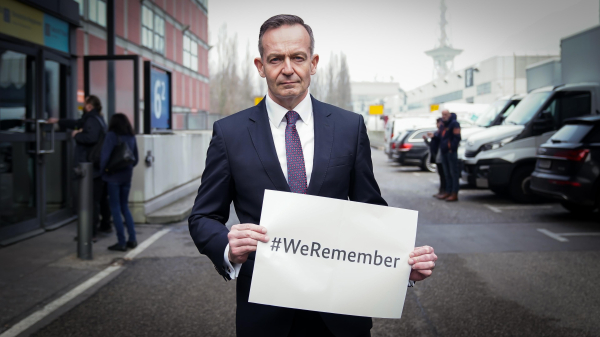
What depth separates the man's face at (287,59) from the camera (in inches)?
79.2

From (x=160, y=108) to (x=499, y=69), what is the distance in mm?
40567

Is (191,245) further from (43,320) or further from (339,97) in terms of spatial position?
(339,97)

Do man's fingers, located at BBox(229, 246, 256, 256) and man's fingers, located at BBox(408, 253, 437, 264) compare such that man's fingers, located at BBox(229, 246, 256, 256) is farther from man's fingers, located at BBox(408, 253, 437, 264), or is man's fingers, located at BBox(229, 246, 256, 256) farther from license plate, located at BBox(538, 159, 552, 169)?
license plate, located at BBox(538, 159, 552, 169)

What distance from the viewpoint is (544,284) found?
5801 millimetres

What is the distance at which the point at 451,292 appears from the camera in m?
5.56

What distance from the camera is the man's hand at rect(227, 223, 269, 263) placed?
1.84 metres

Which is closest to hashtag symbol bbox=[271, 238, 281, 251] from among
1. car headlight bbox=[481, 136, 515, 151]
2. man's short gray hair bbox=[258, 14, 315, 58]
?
man's short gray hair bbox=[258, 14, 315, 58]

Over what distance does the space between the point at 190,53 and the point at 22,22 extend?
33.5 metres

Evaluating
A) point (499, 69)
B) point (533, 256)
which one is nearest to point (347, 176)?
point (533, 256)

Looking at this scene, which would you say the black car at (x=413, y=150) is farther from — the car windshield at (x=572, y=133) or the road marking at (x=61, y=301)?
the road marking at (x=61, y=301)

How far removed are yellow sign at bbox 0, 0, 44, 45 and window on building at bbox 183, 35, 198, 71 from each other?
31097 millimetres

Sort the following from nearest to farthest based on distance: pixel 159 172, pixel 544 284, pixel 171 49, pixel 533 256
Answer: pixel 544 284 → pixel 533 256 → pixel 159 172 → pixel 171 49

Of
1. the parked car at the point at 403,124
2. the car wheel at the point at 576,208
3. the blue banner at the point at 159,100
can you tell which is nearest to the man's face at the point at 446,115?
the car wheel at the point at 576,208

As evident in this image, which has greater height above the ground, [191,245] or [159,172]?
[159,172]
